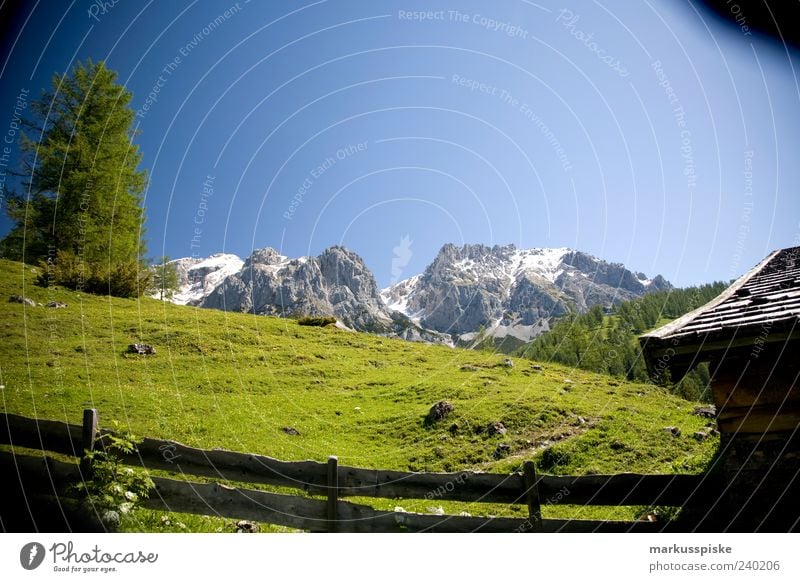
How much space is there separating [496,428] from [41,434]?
Result: 696 inches

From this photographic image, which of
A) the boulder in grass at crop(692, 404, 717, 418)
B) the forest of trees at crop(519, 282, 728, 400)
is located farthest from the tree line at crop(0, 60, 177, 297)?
the forest of trees at crop(519, 282, 728, 400)

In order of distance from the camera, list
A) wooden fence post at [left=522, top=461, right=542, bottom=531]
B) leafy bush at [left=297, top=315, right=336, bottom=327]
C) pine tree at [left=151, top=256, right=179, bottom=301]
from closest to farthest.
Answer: wooden fence post at [left=522, top=461, right=542, bottom=531], pine tree at [left=151, top=256, right=179, bottom=301], leafy bush at [left=297, top=315, right=336, bottom=327]

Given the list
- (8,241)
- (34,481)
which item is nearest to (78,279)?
(8,241)

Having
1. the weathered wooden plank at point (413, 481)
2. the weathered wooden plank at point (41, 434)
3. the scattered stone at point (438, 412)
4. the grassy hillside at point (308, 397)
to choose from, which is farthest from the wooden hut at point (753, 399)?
the scattered stone at point (438, 412)

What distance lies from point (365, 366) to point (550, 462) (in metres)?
18.7

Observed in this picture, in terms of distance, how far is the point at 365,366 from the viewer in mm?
34531

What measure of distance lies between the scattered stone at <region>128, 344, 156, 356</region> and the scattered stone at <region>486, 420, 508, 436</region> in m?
19.4

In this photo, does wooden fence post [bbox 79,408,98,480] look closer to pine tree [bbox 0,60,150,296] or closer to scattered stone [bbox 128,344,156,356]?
scattered stone [bbox 128,344,156,356]

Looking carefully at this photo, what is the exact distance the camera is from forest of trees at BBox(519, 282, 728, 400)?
300ft

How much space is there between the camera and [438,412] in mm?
23250

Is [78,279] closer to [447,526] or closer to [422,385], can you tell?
[422,385]

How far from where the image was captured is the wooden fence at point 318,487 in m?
7.59

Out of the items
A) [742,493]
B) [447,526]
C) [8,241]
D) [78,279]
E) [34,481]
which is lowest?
[447,526]
